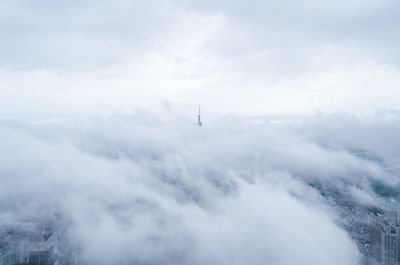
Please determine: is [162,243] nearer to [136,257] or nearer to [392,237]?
[136,257]

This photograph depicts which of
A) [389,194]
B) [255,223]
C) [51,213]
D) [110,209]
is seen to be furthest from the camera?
[389,194]

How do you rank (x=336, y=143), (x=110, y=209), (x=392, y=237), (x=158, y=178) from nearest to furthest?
(x=392, y=237) → (x=110, y=209) → (x=158, y=178) → (x=336, y=143)

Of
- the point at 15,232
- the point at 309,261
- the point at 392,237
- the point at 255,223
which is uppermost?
the point at 392,237

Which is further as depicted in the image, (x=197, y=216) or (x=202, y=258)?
(x=197, y=216)

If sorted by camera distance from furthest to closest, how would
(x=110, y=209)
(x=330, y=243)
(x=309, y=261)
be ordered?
(x=110, y=209) < (x=330, y=243) < (x=309, y=261)

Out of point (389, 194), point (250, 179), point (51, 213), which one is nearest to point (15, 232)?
point (51, 213)

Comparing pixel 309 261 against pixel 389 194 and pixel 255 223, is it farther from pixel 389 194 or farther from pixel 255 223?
pixel 389 194

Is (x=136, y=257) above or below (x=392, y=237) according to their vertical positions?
below

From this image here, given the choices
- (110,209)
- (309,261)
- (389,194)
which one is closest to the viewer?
(309,261)

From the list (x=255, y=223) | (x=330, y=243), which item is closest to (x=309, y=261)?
(x=330, y=243)
